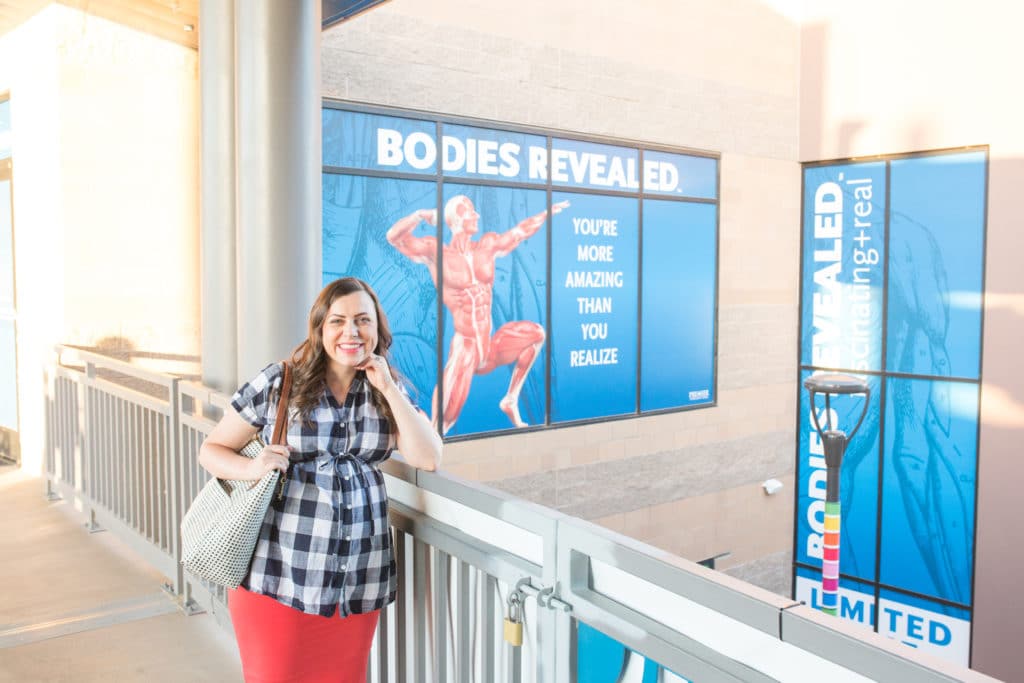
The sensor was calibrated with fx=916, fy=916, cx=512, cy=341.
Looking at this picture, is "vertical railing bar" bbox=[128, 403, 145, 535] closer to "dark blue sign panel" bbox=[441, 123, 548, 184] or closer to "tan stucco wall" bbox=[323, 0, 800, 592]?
"tan stucco wall" bbox=[323, 0, 800, 592]

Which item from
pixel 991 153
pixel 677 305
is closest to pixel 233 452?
pixel 677 305

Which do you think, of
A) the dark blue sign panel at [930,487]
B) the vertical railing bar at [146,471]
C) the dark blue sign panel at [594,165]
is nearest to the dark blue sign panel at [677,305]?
the dark blue sign panel at [594,165]

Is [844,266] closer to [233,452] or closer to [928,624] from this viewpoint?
[928,624]

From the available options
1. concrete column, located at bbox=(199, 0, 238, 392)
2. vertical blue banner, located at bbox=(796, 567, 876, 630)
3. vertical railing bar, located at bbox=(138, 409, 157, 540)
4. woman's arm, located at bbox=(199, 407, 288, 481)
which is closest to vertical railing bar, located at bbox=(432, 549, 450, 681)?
woman's arm, located at bbox=(199, 407, 288, 481)

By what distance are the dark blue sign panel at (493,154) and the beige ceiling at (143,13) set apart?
281 cm

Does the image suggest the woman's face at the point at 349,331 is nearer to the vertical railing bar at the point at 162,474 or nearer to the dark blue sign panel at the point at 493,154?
the vertical railing bar at the point at 162,474

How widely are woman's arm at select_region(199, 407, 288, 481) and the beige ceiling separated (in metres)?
4.49

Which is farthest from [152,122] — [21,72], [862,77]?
[862,77]

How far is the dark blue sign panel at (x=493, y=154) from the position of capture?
946 cm

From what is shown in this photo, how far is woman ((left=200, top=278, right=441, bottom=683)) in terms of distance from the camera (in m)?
2.62

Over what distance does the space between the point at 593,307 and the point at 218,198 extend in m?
6.01

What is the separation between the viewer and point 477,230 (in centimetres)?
974

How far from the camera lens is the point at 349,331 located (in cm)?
262

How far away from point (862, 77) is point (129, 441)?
11518mm
